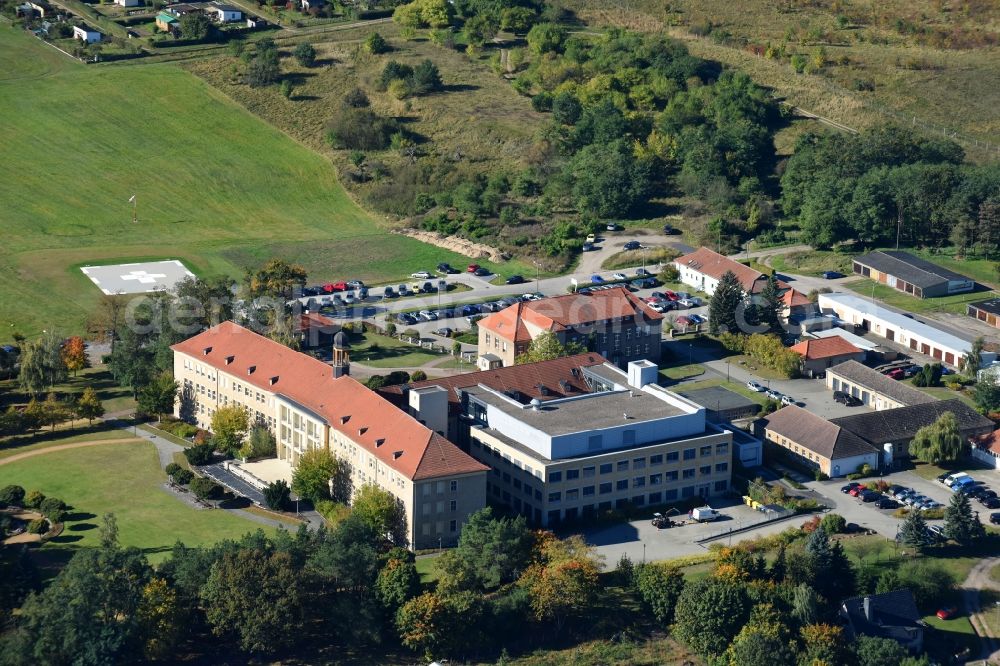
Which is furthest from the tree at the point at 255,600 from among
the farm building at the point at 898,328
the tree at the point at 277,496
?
the farm building at the point at 898,328

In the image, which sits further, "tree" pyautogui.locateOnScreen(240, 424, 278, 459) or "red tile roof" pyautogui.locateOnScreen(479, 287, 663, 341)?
"red tile roof" pyautogui.locateOnScreen(479, 287, 663, 341)

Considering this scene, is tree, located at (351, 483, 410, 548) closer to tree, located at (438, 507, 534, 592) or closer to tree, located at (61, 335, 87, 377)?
tree, located at (438, 507, 534, 592)

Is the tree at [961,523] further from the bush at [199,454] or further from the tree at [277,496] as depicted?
the bush at [199,454]

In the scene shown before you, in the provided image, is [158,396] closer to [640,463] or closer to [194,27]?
[640,463]

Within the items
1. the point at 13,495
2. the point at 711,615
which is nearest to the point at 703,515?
the point at 711,615

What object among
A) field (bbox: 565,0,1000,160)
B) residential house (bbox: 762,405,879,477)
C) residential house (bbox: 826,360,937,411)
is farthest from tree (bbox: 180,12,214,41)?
residential house (bbox: 762,405,879,477)

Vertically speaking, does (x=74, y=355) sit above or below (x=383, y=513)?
above
